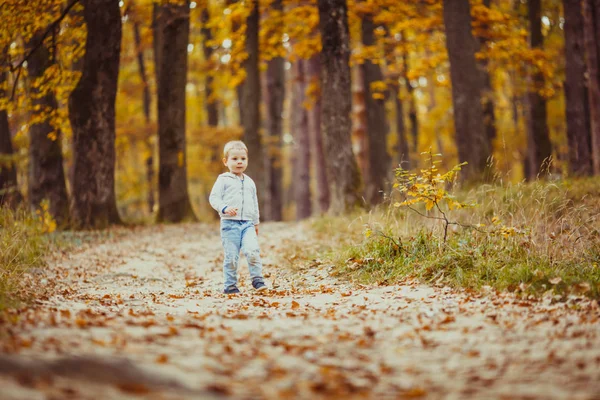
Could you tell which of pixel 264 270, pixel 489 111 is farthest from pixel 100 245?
pixel 489 111

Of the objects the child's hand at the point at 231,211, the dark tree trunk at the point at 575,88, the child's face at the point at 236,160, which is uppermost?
the dark tree trunk at the point at 575,88

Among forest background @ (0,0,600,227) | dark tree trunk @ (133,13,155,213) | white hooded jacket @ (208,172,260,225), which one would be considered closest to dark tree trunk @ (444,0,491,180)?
forest background @ (0,0,600,227)

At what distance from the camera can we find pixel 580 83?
49.7 feet

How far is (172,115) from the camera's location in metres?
15.6

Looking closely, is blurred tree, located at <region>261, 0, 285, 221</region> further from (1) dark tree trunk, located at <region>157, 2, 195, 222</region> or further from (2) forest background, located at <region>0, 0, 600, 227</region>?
(1) dark tree trunk, located at <region>157, 2, 195, 222</region>

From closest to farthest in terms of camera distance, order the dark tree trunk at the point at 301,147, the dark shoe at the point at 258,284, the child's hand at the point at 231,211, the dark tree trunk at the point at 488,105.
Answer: the child's hand at the point at 231,211 < the dark shoe at the point at 258,284 < the dark tree trunk at the point at 488,105 < the dark tree trunk at the point at 301,147

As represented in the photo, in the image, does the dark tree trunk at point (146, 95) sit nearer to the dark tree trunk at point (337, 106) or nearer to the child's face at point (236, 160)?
the dark tree trunk at point (337, 106)

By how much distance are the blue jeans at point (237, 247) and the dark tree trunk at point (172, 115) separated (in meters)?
9.04

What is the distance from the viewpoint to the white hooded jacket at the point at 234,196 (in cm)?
698

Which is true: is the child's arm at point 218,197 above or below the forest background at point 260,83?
below

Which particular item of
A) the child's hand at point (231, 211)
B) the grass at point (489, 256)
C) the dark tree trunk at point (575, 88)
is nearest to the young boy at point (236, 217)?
the child's hand at point (231, 211)

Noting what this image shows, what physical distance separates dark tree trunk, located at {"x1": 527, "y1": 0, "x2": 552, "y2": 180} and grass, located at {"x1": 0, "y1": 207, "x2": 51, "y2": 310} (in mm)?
13072

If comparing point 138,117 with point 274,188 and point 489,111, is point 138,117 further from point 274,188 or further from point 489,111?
point 489,111

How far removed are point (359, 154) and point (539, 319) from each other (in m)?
14.7
